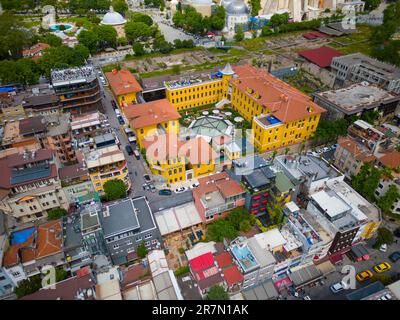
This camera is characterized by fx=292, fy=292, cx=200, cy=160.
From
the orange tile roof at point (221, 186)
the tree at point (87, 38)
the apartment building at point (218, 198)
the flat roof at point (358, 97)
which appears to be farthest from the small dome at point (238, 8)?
the apartment building at point (218, 198)

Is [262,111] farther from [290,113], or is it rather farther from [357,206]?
[357,206]

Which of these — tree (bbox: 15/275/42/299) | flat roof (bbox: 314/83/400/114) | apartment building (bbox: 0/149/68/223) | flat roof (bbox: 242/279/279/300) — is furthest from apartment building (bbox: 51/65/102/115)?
flat roof (bbox: 242/279/279/300)

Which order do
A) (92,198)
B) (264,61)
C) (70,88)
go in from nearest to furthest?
1. (92,198)
2. (70,88)
3. (264,61)

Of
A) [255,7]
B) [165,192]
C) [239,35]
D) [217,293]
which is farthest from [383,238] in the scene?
[255,7]

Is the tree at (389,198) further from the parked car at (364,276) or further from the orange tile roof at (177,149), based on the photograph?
the orange tile roof at (177,149)

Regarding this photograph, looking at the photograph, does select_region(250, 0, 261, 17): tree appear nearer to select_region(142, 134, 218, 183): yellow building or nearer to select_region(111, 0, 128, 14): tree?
select_region(111, 0, 128, 14): tree

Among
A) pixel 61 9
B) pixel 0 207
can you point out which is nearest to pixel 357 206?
pixel 0 207
